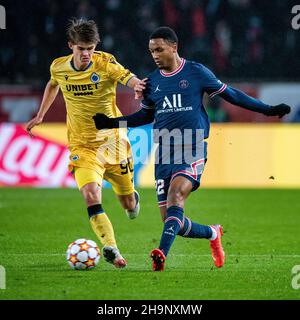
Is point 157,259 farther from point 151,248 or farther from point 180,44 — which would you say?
point 180,44

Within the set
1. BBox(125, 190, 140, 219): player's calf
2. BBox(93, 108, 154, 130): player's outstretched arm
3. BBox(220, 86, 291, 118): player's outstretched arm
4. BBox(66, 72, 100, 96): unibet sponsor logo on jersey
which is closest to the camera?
BBox(220, 86, 291, 118): player's outstretched arm

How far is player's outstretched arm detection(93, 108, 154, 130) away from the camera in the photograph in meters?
A: 8.23

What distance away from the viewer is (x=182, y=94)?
8.10 m

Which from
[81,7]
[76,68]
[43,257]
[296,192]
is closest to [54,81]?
[76,68]

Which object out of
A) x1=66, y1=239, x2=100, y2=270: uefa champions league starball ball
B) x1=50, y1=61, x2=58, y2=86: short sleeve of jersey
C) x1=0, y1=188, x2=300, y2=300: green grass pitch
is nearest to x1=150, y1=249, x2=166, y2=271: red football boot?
x1=0, y1=188, x2=300, y2=300: green grass pitch

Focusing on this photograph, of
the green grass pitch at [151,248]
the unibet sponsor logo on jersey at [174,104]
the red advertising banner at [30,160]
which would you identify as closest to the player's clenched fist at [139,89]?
the unibet sponsor logo on jersey at [174,104]

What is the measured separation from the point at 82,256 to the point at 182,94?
175 cm

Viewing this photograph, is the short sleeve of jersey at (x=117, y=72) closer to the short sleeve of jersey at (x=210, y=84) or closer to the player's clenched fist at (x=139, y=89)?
the player's clenched fist at (x=139, y=89)

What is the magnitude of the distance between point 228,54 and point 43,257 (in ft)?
41.9

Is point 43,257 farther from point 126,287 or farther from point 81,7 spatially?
point 81,7

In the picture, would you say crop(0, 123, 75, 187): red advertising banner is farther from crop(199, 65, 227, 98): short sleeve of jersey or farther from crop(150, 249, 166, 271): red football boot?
crop(150, 249, 166, 271): red football boot

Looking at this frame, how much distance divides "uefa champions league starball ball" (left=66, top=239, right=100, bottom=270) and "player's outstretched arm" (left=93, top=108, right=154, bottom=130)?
1.11 m

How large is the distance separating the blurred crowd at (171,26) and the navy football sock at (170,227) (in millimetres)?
12220

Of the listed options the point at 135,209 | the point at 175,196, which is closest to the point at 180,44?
the point at 135,209
